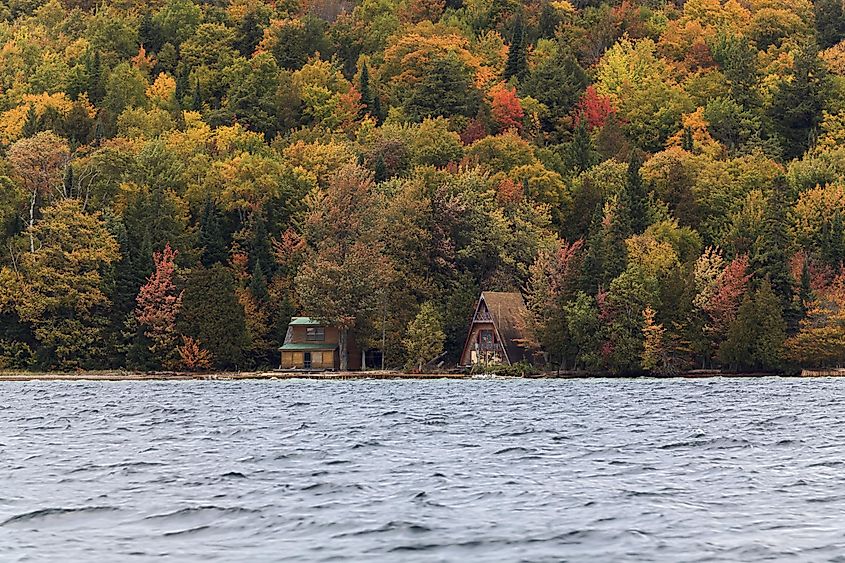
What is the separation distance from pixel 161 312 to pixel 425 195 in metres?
23.0

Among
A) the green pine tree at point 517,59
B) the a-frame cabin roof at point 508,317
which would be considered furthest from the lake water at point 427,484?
the green pine tree at point 517,59

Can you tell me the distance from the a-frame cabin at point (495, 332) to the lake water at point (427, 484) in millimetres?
43421

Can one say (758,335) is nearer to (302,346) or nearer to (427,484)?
(302,346)

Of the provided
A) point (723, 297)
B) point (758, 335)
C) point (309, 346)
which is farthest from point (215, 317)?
point (758, 335)

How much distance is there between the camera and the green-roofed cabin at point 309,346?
90.8 metres

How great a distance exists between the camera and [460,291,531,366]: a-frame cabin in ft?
291

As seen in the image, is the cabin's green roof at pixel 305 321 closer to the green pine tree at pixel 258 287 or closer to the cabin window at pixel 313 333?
the cabin window at pixel 313 333

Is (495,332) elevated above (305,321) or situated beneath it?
situated beneath

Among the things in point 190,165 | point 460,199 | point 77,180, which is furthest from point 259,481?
point 190,165

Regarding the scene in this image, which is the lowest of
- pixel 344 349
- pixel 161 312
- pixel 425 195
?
pixel 344 349

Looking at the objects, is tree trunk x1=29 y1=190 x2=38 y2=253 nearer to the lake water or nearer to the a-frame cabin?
the a-frame cabin

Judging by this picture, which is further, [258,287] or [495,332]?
[258,287]

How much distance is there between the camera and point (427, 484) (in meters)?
23.6

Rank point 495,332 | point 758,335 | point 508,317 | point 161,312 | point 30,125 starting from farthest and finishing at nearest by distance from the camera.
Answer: point 30,125
point 508,317
point 495,332
point 161,312
point 758,335
